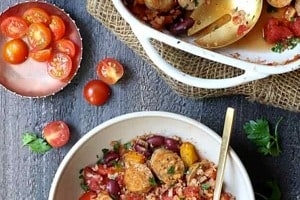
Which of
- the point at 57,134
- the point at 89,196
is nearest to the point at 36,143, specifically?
the point at 57,134

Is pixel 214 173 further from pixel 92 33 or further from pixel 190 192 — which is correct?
pixel 92 33

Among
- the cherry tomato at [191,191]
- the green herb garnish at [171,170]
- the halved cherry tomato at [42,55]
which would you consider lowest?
the cherry tomato at [191,191]

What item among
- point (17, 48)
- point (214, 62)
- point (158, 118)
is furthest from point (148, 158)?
point (17, 48)

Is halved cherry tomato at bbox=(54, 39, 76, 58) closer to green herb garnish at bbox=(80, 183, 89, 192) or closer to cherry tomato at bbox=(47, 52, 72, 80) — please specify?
cherry tomato at bbox=(47, 52, 72, 80)

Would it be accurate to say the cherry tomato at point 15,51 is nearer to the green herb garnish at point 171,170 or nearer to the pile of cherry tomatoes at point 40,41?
the pile of cherry tomatoes at point 40,41

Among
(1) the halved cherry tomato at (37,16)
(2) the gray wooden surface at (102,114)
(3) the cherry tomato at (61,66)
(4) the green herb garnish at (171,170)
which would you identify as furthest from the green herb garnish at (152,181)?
(1) the halved cherry tomato at (37,16)

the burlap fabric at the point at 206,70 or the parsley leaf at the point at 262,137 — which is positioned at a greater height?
the burlap fabric at the point at 206,70

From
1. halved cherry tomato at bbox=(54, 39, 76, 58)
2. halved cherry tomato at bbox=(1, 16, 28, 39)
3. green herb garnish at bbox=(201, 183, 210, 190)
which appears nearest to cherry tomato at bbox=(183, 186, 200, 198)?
green herb garnish at bbox=(201, 183, 210, 190)
